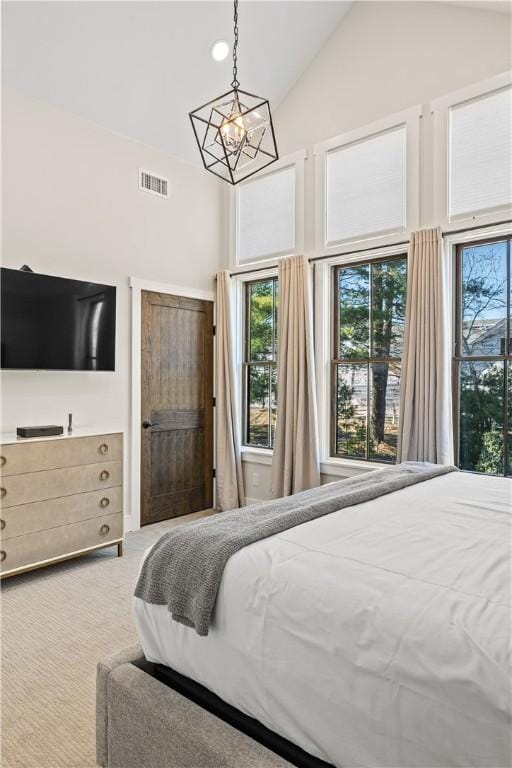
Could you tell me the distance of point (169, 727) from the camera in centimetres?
137

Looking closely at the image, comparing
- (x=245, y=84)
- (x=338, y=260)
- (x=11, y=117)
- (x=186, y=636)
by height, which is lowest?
(x=186, y=636)

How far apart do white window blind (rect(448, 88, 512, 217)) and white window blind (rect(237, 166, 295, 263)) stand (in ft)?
5.07

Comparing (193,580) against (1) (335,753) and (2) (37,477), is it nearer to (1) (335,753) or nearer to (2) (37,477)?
(1) (335,753)

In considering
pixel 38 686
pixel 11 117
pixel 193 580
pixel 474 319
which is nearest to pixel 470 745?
pixel 193 580

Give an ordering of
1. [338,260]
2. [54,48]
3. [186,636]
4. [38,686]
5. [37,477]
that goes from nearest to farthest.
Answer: [186,636] < [38,686] < [37,477] < [54,48] < [338,260]

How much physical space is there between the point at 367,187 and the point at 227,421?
2.53 metres

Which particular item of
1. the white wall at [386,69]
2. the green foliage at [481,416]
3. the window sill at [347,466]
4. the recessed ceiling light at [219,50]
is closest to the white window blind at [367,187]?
the white wall at [386,69]

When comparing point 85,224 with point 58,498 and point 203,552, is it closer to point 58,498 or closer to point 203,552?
point 58,498

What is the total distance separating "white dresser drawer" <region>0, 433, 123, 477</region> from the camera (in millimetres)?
3197

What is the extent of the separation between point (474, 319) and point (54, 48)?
3689mm

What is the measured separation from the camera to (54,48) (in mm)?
3611

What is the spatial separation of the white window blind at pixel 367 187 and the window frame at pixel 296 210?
29 centimetres

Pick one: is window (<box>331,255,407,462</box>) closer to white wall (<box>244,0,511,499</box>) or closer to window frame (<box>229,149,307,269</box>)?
white wall (<box>244,0,511,499</box>)

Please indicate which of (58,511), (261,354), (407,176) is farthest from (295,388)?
(58,511)
